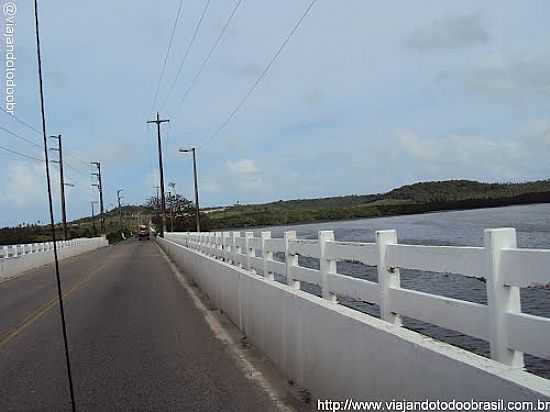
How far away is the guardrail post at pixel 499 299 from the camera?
503 cm

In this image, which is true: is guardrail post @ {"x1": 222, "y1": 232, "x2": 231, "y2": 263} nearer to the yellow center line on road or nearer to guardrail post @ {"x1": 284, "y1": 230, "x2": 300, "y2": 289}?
the yellow center line on road

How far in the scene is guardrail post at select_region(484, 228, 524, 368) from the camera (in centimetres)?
503

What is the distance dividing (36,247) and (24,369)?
3560 centimetres

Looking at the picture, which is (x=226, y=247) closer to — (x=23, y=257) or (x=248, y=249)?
(x=248, y=249)

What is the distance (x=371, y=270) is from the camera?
73.0 feet

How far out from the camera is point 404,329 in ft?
18.4

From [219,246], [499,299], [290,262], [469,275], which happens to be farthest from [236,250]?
[499,299]

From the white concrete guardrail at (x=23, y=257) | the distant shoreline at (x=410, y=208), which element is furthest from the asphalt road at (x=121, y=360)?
the distant shoreline at (x=410, y=208)

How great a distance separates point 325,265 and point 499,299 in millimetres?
4580

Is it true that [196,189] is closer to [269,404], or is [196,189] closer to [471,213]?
[471,213]

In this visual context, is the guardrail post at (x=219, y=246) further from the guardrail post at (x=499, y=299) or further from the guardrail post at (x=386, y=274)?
the guardrail post at (x=499, y=299)

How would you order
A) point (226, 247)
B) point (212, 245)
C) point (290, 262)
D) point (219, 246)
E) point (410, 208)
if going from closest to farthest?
point (290, 262)
point (226, 247)
point (219, 246)
point (212, 245)
point (410, 208)

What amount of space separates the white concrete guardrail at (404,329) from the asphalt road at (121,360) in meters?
0.86

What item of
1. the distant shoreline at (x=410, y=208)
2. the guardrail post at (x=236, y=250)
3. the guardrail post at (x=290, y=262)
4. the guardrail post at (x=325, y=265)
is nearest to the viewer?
the guardrail post at (x=325, y=265)
